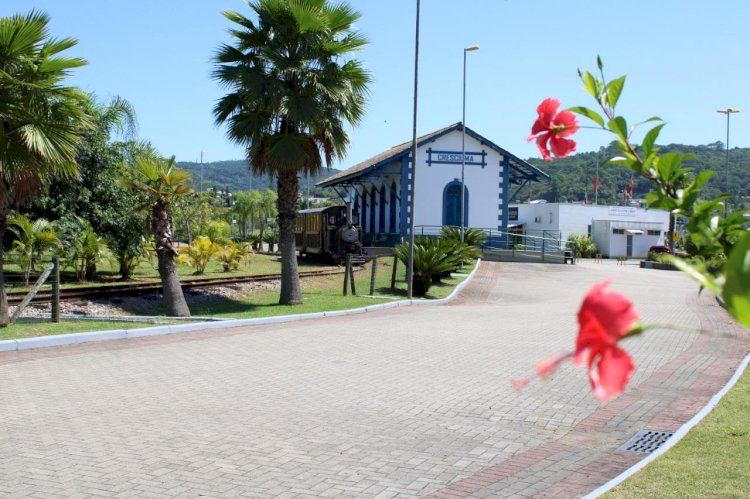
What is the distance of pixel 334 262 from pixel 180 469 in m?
25.3

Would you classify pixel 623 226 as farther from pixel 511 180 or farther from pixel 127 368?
pixel 127 368

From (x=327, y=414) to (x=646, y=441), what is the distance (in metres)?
3.22

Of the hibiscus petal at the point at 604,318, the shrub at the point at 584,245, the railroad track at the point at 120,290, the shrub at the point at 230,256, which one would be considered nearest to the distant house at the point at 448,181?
the shrub at the point at 230,256

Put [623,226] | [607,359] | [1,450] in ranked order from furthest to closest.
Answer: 1. [623,226]
2. [1,450]
3. [607,359]

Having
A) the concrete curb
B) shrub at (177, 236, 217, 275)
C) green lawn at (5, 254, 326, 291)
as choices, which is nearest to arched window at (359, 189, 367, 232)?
green lawn at (5, 254, 326, 291)

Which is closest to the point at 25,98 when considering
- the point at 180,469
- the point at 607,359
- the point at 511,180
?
the point at 180,469

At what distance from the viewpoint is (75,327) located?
→ 44.4 feet

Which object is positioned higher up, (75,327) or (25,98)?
(25,98)

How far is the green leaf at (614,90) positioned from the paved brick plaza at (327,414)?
2.31 metres

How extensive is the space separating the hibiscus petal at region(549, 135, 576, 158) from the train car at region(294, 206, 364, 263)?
2634 cm

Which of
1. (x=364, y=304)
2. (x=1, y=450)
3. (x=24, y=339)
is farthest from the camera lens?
(x=364, y=304)

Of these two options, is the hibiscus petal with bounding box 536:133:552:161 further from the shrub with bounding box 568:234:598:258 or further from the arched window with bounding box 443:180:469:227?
the shrub with bounding box 568:234:598:258

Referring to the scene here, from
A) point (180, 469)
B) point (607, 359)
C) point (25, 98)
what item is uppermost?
point (25, 98)

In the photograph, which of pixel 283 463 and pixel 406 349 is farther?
pixel 406 349
